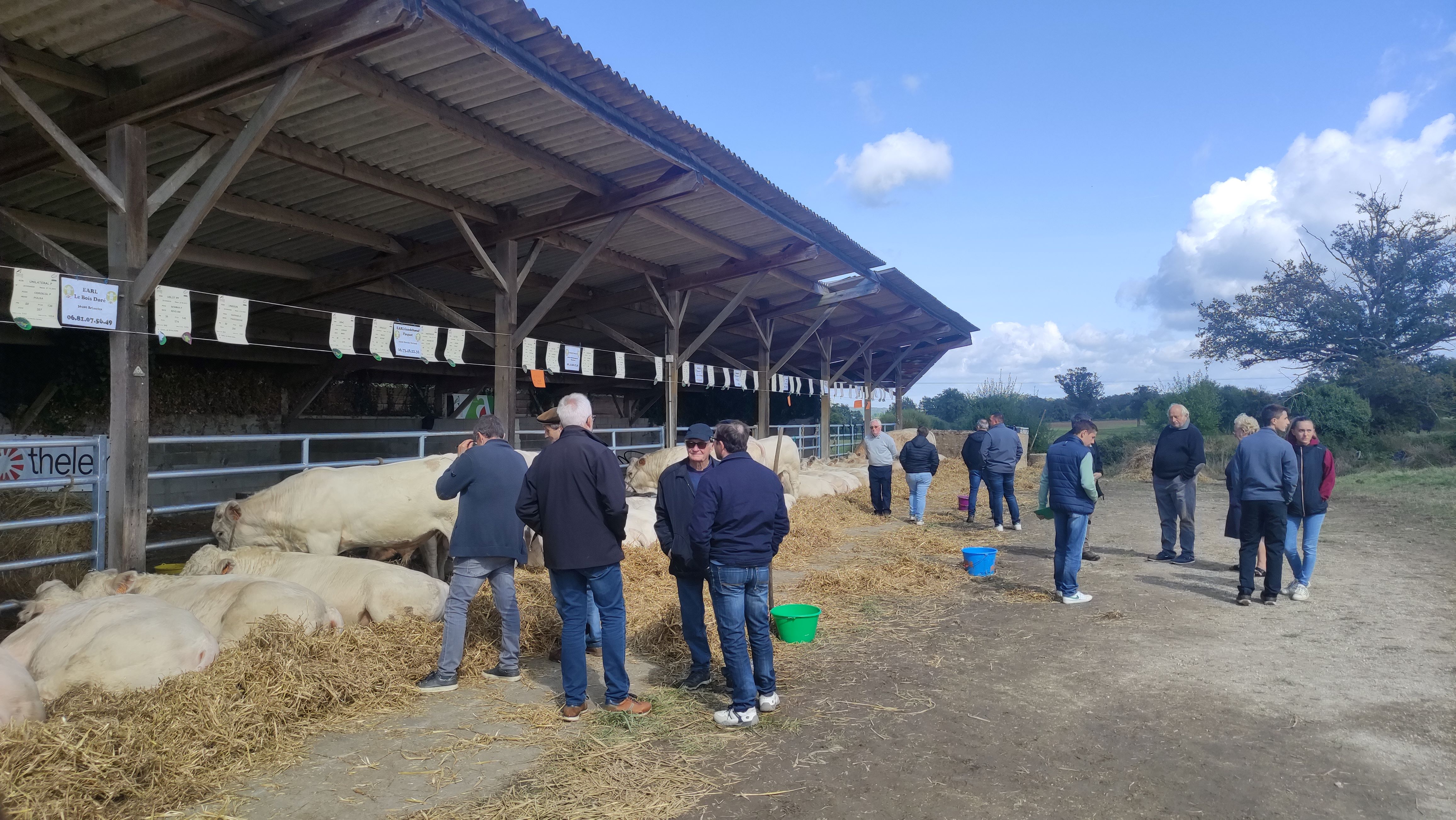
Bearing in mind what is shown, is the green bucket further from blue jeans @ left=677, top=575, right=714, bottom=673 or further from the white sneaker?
the white sneaker

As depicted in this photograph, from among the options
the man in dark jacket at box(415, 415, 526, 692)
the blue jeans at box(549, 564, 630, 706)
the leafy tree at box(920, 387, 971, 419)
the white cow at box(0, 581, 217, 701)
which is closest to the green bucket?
the blue jeans at box(549, 564, 630, 706)

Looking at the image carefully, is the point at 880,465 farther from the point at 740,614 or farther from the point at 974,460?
the point at 740,614

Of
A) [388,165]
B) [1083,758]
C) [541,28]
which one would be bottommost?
[1083,758]

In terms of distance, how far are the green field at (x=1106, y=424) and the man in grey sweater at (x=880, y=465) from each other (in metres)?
14.1

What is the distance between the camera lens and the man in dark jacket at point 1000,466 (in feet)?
38.3

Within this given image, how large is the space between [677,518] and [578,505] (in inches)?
24.7

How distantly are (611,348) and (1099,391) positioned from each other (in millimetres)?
33065

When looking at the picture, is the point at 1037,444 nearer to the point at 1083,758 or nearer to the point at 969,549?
the point at 969,549

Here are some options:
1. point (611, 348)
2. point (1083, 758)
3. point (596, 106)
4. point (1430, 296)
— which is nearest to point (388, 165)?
point (596, 106)

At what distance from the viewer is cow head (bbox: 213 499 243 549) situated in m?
6.88

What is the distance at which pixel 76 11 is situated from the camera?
5.08 metres

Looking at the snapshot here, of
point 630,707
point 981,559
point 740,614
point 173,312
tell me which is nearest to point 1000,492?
point 981,559

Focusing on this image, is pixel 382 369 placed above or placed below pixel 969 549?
above

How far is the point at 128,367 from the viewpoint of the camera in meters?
5.86
